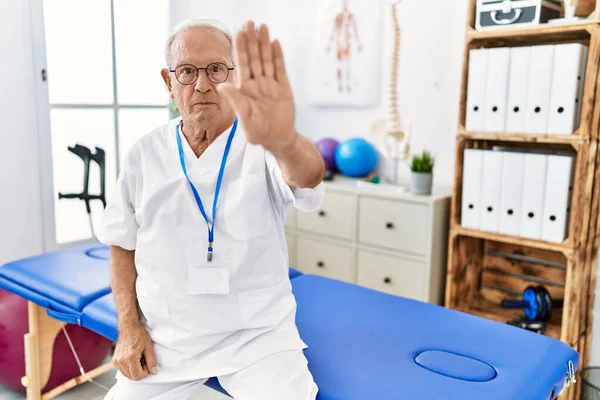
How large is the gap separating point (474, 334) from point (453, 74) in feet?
5.27

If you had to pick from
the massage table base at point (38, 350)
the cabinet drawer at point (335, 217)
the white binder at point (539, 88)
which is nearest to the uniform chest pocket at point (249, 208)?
the massage table base at point (38, 350)

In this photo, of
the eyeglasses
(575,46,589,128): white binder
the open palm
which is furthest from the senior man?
(575,46,589,128): white binder

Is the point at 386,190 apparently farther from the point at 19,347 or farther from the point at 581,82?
the point at 19,347

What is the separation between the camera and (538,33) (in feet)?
6.50

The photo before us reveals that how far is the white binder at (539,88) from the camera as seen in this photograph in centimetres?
197

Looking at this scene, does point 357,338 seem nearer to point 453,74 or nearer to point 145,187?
point 145,187

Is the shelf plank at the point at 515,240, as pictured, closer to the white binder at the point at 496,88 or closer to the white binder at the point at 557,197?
the white binder at the point at 557,197

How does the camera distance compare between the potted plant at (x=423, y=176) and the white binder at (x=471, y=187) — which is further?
the potted plant at (x=423, y=176)

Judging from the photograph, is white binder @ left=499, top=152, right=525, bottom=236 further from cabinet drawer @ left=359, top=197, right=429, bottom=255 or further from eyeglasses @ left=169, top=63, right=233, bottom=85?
eyeglasses @ left=169, top=63, right=233, bottom=85

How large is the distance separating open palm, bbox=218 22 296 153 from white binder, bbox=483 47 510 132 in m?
1.48

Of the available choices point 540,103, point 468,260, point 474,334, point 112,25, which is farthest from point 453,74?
point 112,25

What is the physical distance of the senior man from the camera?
115cm

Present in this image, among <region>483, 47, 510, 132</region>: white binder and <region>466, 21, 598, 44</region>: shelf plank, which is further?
<region>483, 47, 510, 132</region>: white binder

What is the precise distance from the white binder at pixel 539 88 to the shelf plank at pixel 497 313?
0.83m
